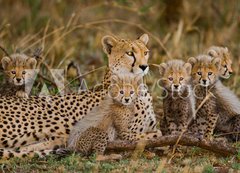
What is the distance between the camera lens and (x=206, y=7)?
514 inches

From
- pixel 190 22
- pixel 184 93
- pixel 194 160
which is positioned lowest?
pixel 194 160

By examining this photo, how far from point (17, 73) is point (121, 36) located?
4.34 metres

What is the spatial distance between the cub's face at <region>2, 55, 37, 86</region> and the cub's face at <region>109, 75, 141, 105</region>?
42.7 inches

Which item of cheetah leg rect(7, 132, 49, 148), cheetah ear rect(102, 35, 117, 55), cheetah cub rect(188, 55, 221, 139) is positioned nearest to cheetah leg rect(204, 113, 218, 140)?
cheetah cub rect(188, 55, 221, 139)

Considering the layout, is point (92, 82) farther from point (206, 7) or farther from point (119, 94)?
point (206, 7)

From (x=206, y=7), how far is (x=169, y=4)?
593 millimetres

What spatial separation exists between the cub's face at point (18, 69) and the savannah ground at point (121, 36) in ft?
1.72

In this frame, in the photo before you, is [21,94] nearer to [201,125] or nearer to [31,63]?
[31,63]

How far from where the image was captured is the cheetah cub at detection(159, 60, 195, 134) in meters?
6.74

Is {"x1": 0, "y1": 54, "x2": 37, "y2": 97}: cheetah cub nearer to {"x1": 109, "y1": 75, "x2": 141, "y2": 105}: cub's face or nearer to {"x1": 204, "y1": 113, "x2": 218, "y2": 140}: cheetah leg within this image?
{"x1": 109, "y1": 75, "x2": 141, "y2": 105}: cub's face

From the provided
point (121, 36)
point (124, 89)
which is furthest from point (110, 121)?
point (121, 36)

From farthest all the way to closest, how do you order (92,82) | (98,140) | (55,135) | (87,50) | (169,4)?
(169,4) < (87,50) < (92,82) < (55,135) < (98,140)

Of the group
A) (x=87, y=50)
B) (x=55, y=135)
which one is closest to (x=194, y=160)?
(x=55, y=135)

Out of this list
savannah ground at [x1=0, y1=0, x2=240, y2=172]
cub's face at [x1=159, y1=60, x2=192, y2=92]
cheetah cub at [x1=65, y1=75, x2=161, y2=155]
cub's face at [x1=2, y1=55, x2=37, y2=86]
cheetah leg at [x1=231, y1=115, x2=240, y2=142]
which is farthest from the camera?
cub's face at [x1=2, y1=55, x2=37, y2=86]
